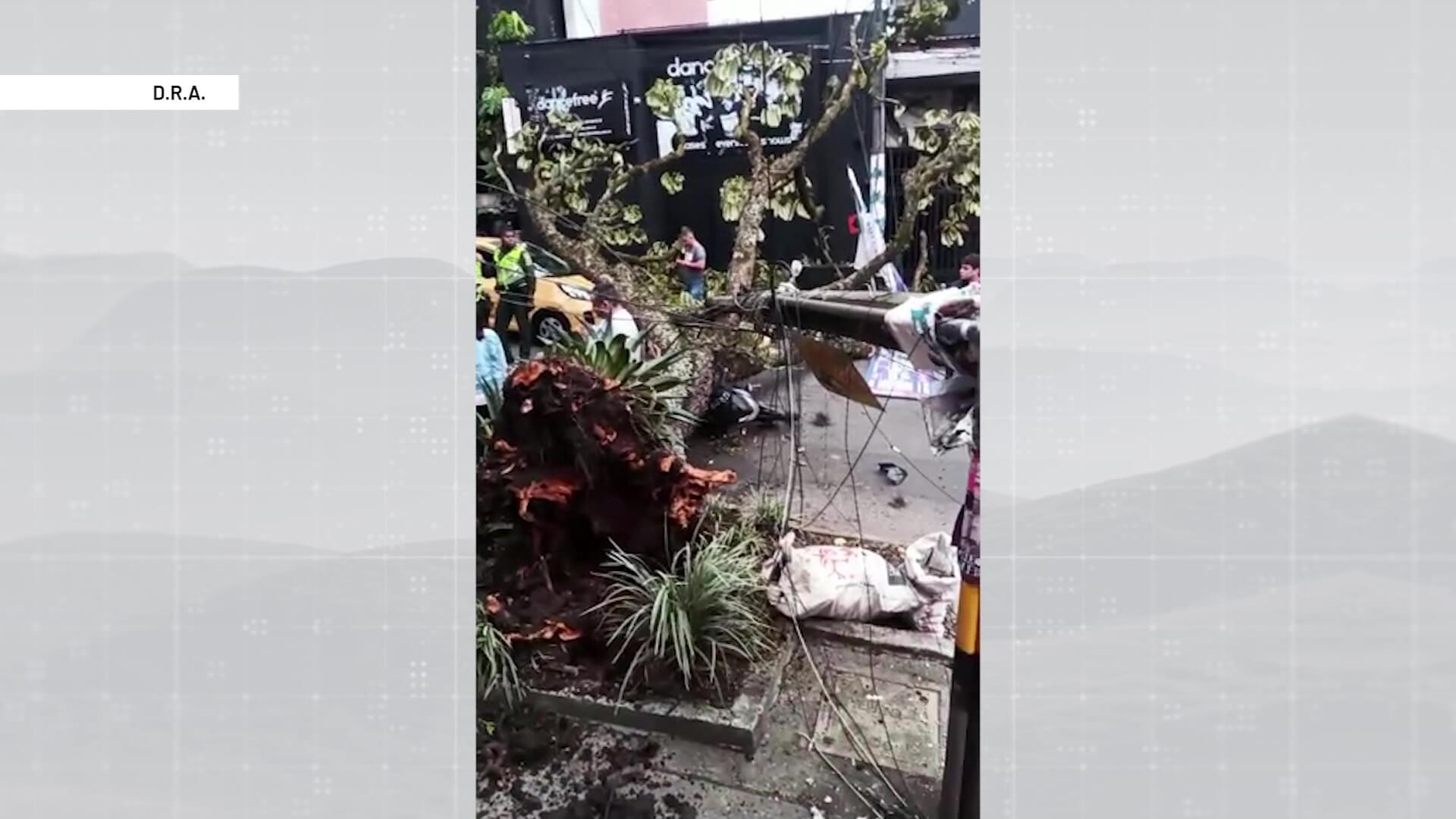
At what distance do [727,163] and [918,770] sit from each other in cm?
131

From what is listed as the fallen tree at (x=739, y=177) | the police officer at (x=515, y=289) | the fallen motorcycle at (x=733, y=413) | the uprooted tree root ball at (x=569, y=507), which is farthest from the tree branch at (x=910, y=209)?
the police officer at (x=515, y=289)

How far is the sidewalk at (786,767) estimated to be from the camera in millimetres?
1806

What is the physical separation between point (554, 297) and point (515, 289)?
8 centimetres

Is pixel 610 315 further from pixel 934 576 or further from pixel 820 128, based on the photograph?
pixel 934 576

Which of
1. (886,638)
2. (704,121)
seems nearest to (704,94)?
(704,121)

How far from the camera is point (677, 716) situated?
6.21ft

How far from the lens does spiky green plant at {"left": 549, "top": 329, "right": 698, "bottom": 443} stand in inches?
75.5

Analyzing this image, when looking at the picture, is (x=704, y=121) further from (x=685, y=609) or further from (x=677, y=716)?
(x=677, y=716)

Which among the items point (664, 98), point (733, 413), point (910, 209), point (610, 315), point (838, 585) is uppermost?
point (664, 98)

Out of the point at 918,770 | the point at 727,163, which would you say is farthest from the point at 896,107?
the point at 918,770

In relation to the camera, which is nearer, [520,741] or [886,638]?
[520,741]

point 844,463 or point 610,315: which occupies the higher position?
point 610,315

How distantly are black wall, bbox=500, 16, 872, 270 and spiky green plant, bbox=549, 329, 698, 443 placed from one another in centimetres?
24

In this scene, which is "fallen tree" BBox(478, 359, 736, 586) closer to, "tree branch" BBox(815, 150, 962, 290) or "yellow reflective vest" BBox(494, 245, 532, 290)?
"yellow reflective vest" BBox(494, 245, 532, 290)
